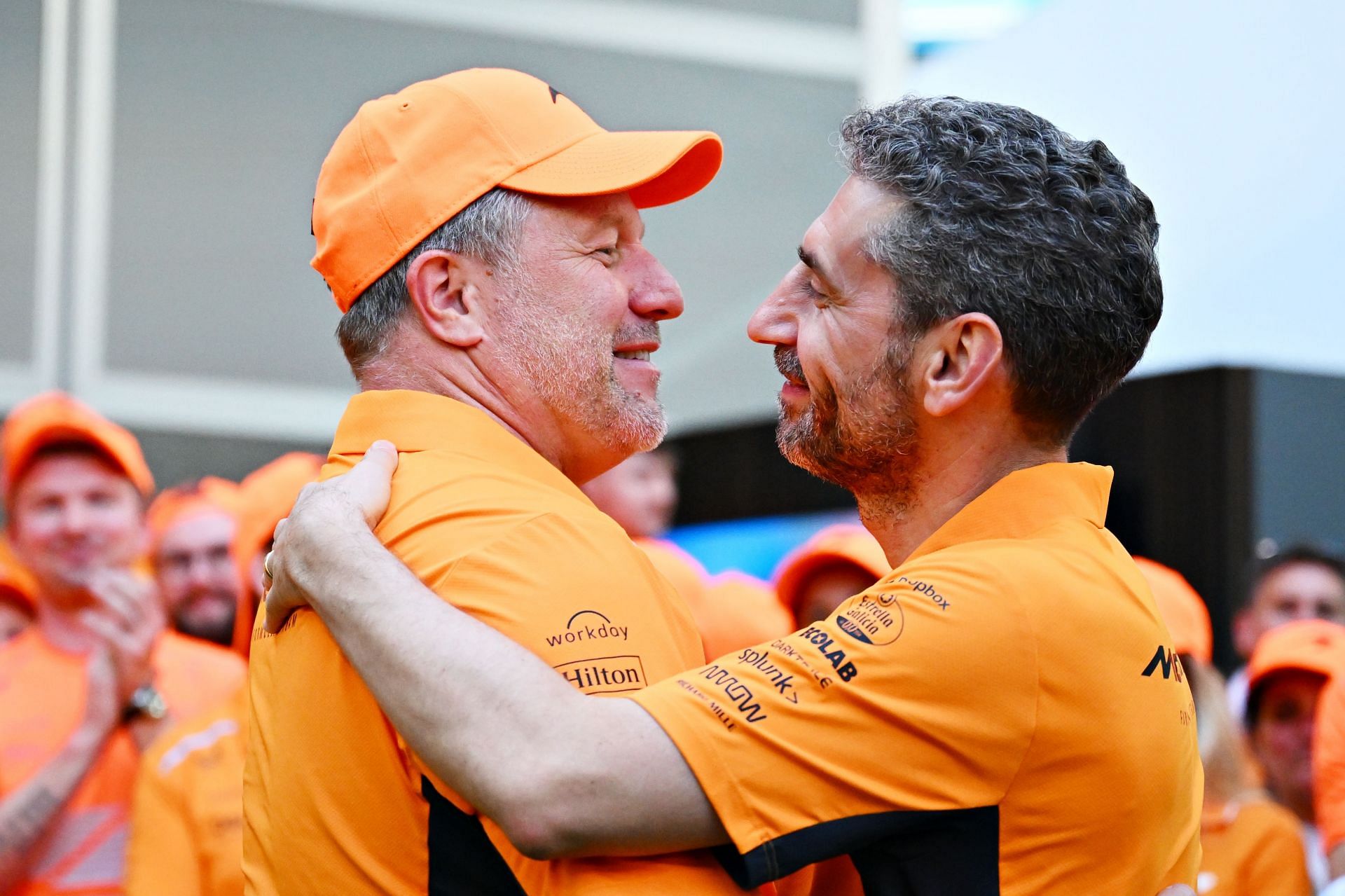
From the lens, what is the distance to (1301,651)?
4.88 metres

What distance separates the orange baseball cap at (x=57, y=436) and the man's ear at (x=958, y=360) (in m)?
3.42

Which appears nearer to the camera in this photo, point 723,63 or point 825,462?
point 825,462

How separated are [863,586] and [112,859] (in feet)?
7.50

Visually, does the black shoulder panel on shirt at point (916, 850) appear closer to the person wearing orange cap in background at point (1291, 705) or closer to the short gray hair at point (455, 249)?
the short gray hair at point (455, 249)

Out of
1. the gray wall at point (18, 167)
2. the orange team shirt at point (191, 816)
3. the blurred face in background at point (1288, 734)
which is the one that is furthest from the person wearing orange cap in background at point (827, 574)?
the gray wall at point (18, 167)

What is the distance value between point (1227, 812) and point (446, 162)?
3.18 m

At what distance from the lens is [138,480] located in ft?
15.9

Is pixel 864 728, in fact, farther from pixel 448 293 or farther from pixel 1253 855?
pixel 1253 855

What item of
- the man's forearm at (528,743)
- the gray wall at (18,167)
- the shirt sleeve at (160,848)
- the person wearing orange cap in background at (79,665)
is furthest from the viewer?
the gray wall at (18,167)

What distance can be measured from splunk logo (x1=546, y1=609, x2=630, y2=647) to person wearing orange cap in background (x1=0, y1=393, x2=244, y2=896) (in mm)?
2691

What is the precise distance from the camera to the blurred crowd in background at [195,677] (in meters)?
3.74

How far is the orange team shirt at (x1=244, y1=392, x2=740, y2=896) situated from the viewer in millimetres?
1655

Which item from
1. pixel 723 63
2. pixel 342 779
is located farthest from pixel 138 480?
pixel 723 63

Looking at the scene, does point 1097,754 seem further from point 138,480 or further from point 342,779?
point 138,480
